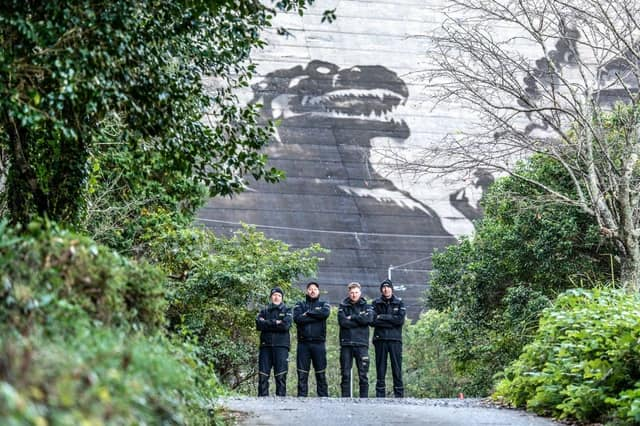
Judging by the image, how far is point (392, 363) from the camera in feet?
52.9

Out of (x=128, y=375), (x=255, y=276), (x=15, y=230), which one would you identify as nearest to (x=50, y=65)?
(x=15, y=230)

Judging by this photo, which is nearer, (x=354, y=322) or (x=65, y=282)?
(x=65, y=282)

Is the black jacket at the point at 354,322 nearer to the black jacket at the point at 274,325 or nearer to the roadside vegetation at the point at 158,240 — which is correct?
the black jacket at the point at 274,325

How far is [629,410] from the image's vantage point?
8.21 metres

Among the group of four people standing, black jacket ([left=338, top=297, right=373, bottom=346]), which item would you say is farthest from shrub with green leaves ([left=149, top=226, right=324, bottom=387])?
black jacket ([left=338, top=297, right=373, bottom=346])

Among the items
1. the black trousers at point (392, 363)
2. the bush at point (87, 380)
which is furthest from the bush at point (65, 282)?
Result: the black trousers at point (392, 363)

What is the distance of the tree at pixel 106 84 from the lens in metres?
7.64

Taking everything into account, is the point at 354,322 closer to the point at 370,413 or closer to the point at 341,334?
the point at 341,334

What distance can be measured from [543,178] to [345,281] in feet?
71.4

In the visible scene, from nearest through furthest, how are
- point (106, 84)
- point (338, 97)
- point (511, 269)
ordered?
point (106, 84)
point (511, 269)
point (338, 97)

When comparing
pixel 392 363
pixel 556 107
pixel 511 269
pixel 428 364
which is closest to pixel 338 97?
pixel 428 364

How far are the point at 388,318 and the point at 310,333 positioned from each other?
136 cm

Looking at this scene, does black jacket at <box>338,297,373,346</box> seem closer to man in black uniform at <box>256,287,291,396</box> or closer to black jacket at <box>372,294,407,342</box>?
black jacket at <box>372,294,407,342</box>

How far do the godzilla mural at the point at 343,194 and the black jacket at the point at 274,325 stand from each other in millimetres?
26179
